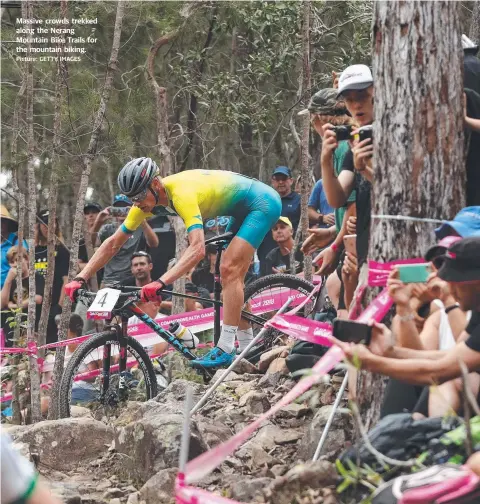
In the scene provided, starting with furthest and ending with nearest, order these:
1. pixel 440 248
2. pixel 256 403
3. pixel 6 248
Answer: pixel 6 248, pixel 256 403, pixel 440 248

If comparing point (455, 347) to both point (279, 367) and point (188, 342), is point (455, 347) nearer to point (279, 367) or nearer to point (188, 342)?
point (279, 367)

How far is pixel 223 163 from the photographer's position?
59.7 ft

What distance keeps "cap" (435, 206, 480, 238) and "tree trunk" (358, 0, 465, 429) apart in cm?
65

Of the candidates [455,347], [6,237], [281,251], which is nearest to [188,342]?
[281,251]

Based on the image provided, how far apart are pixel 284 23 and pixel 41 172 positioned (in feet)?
19.3

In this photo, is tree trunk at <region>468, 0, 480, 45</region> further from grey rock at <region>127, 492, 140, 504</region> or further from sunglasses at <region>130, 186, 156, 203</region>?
grey rock at <region>127, 492, 140, 504</region>

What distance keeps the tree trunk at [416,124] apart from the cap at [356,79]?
422mm

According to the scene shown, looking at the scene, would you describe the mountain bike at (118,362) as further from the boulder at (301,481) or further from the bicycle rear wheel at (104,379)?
the boulder at (301,481)

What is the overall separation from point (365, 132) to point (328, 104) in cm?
90

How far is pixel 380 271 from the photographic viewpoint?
17.2ft

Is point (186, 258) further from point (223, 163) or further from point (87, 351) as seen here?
point (223, 163)

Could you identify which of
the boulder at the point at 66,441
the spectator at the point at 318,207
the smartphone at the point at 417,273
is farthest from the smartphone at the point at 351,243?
the spectator at the point at 318,207

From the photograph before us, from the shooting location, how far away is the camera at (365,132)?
221 inches

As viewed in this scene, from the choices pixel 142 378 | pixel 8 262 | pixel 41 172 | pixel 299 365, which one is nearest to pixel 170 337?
pixel 142 378
